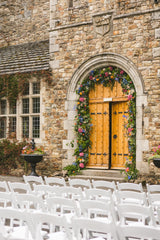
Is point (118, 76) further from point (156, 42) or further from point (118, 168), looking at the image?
point (118, 168)

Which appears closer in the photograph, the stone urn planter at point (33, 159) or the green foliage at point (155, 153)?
the green foliage at point (155, 153)

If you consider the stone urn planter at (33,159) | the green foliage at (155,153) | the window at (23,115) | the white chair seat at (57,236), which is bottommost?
the white chair seat at (57,236)

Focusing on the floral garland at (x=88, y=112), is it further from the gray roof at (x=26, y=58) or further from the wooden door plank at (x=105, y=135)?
the gray roof at (x=26, y=58)

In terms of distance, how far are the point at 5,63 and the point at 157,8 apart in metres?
5.62

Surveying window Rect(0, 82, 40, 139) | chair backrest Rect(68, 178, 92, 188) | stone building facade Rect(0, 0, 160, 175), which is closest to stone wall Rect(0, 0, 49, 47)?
Result: stone building facade Rect(0, 0, 160, 175)

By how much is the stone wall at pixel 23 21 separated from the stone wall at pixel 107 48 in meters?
2.36

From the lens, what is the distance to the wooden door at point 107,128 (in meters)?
10.2

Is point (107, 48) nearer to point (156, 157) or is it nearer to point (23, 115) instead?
point (156, 157)

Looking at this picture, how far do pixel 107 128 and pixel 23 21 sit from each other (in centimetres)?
656

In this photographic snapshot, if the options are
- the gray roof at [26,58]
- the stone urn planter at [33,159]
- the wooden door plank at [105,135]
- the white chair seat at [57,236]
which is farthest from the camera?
the gray roof at [26,58]

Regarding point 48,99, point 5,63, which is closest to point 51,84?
point 48,99

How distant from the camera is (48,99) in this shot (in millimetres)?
11188

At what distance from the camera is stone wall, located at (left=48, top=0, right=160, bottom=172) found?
944 cm

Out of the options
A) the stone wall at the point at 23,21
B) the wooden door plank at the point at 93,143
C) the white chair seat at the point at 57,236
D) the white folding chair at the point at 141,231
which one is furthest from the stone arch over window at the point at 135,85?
the white folding chair at the point at 141,231
